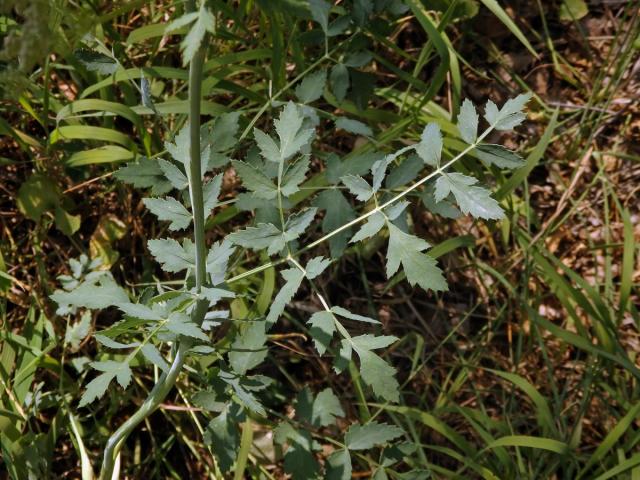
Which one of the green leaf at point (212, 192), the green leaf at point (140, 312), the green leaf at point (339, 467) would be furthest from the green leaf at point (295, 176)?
the green leaf at point (339, 467)

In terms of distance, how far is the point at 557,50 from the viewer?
2990mm

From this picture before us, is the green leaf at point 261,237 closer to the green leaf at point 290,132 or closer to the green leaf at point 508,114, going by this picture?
the green leaf at point 290,132

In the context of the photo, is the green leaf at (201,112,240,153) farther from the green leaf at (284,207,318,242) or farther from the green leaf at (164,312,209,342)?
the green leaf at (164,312,209,342)

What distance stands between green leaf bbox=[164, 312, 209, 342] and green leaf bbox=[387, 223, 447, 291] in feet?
1.26

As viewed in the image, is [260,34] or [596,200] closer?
[260,34]

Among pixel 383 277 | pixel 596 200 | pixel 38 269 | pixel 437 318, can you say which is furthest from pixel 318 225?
pixel 596 200

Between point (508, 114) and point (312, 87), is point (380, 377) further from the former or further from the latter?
point (312, 87)

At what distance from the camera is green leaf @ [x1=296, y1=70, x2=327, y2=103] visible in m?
1.95

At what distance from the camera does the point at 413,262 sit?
145 cm

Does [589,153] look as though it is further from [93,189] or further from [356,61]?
[93,189]

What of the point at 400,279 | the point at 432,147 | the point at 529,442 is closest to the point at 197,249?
the point at 432,147

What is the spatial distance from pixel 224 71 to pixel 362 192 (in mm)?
935

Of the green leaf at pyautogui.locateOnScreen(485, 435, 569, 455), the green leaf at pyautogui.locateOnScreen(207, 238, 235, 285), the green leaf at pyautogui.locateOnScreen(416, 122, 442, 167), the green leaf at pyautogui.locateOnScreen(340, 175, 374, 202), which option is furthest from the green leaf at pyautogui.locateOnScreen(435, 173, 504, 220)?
the green leaf at pyautogui.locateOnScreen(485, 435, 569, 455)

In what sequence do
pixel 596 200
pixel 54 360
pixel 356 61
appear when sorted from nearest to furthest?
pixel 356 61, pixel 54 360, pixel 596 200
